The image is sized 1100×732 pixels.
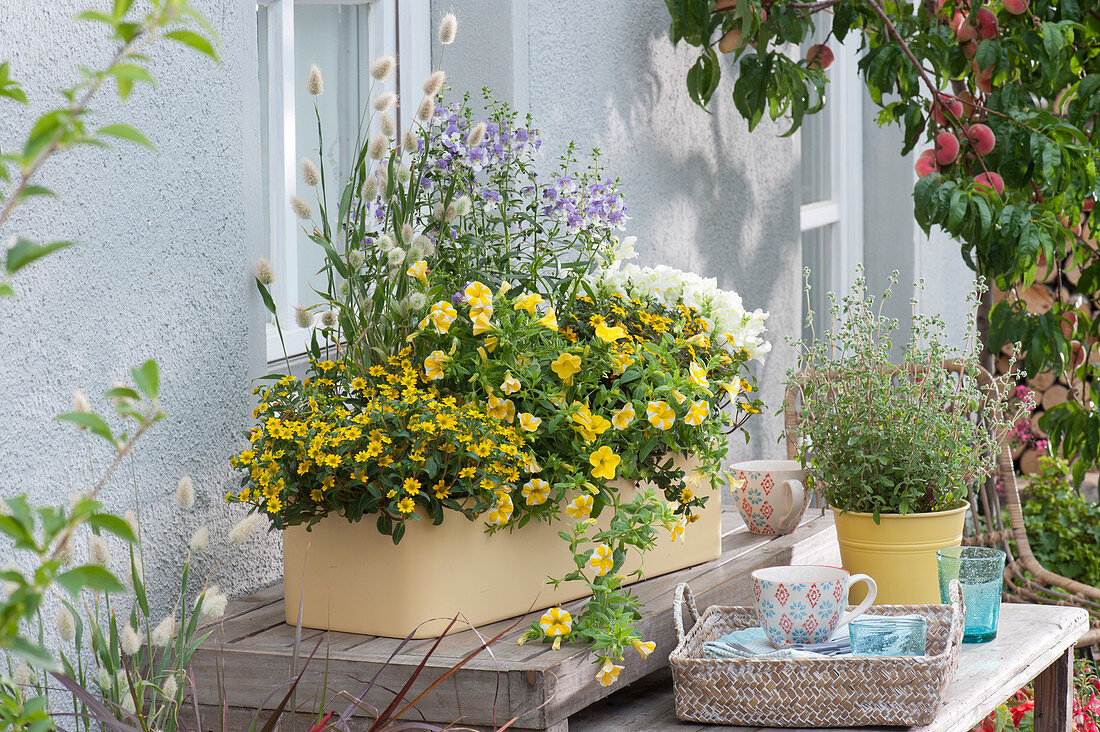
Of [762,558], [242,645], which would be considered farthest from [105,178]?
[762,558]

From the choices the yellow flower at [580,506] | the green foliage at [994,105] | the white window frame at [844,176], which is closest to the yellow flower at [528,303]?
the yellow flower at [580,506]

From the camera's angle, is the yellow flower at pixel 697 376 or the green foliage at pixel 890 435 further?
the green foliage at pixel 890 435

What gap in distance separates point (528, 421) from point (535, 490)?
0.08m

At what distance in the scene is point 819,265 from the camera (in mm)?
4199

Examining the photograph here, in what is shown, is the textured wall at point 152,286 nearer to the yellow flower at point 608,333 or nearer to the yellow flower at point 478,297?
the yellow flower at point 478,297

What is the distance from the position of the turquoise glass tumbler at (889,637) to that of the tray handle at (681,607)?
20 cm

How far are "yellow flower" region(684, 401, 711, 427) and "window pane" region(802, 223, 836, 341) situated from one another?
265 centimetres

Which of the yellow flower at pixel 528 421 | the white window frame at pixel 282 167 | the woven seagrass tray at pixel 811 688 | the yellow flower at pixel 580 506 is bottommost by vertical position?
the woven seagrass tray at pixel 811 688

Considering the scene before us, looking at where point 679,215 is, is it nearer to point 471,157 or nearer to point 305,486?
point 471,157

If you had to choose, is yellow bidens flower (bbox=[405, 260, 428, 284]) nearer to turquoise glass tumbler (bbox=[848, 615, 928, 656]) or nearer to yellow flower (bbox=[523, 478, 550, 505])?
yellow flower (bbox=[523, 478, 550, 505])

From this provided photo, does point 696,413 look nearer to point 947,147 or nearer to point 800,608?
point 800,608

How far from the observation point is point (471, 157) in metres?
1.58

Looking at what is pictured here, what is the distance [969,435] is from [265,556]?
3.49ft

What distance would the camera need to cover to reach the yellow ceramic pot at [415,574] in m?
1.33
